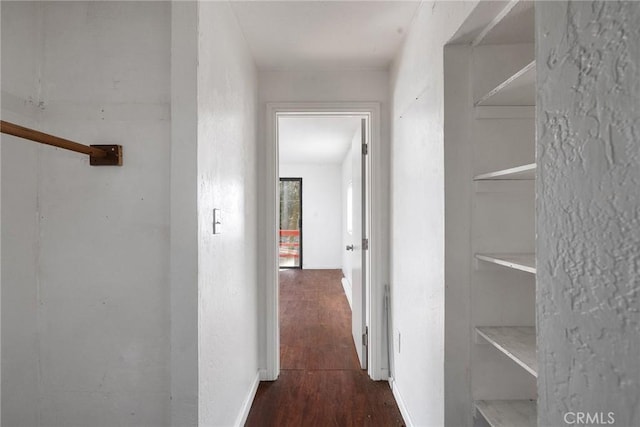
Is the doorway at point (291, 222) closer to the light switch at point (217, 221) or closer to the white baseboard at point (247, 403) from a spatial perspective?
the white baseboard at point (247, 403)

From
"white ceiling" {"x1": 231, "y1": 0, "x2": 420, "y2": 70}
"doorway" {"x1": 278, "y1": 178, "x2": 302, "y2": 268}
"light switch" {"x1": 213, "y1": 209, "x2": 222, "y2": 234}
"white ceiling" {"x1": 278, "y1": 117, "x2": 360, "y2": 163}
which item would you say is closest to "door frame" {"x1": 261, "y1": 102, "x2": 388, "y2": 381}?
"white ceiling" {"x1": 231, "y1": 0, "x2": 420, "y2": 70}

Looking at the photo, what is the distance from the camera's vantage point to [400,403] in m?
2.12

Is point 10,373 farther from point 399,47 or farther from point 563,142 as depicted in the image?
point 399,47

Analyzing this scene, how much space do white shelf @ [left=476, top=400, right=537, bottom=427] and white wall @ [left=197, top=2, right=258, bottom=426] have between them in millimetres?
1128

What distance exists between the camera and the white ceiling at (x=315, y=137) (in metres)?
3.77

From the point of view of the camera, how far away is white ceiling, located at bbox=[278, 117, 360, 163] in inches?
148

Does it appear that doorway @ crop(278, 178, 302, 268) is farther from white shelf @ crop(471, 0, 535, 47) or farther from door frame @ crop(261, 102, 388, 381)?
white shelf @ crop(471, 0, 535, 47)

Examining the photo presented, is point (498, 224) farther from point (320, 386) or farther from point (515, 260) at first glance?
point (320, 386)

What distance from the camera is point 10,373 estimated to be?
1.36 metres

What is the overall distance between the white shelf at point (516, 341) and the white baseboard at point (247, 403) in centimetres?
141

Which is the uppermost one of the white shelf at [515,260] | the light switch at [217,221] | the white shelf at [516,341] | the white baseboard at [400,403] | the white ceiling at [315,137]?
the white ceiling at [315,137]

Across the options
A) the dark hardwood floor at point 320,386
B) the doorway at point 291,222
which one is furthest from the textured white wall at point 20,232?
the doorway at point 291,222

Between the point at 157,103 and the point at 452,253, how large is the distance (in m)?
1.37

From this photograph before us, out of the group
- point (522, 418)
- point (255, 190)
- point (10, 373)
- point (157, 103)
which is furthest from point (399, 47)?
point (10, 373)
